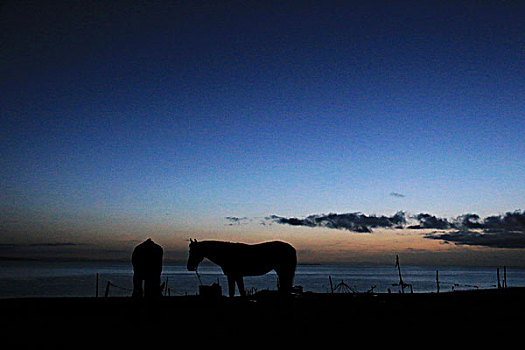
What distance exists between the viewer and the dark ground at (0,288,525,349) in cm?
1070

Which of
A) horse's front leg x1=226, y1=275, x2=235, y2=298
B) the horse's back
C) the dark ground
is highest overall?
the horse's back

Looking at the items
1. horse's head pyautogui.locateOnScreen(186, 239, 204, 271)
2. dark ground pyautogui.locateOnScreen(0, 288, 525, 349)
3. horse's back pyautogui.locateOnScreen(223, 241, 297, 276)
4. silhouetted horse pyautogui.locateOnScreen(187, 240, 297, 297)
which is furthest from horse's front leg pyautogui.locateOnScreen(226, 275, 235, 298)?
horse's head pyautogui.locateOnScreen(186, 239, 204, 271)

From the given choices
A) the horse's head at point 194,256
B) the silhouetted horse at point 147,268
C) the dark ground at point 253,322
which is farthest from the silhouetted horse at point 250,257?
the silhouetted horse at point 147,268

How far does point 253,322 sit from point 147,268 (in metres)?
5.66

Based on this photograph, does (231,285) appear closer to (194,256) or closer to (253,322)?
(194,256)

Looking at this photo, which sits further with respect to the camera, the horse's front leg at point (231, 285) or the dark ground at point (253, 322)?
the horse's front leg at point (231, 285)

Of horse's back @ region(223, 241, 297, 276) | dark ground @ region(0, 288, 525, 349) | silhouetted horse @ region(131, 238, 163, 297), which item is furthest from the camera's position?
horse's back @ region(223, 241, 297, 276)

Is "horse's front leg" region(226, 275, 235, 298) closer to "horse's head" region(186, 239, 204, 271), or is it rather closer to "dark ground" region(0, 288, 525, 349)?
"dark ground" region(0, 288, 525, 349)

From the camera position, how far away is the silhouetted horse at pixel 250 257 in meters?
19.6

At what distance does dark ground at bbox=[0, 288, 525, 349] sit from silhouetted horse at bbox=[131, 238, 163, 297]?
563mm

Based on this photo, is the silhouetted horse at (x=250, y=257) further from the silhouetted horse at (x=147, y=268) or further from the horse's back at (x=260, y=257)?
the silhouetted horse at (x=147, y=268)

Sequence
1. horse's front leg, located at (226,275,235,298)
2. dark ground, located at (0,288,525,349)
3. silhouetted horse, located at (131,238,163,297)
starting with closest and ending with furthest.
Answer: dark ground, located at (0,288,525,349), silhouetted horse, located at (131,238,163,297), horse's front leg, located at (226,275,235,298)

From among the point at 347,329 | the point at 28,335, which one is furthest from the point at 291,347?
the point at 28,335

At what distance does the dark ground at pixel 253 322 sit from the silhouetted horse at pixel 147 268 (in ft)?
1.85
